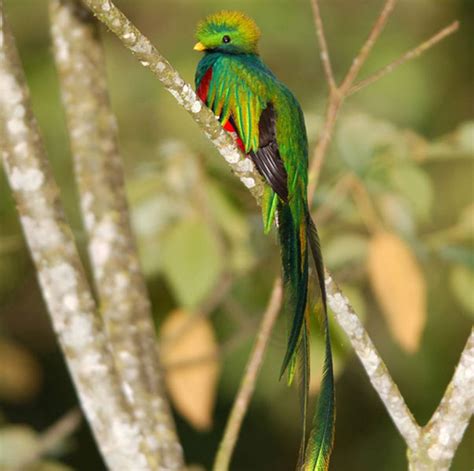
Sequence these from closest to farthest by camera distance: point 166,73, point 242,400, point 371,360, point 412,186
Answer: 1. point 166,73
2. point 371,360
3. point 242,400
4. point 412,186

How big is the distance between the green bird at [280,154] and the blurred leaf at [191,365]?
1.95 feet

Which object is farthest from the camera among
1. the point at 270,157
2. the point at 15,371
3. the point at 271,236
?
the point at 15,371

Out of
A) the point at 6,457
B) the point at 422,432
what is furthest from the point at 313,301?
the point at 6,457

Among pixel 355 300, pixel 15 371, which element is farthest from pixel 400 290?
pixel 15 371

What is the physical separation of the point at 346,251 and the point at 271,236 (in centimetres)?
24

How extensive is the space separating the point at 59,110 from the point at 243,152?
2693 millimetres

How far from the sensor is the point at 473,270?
2.00 m

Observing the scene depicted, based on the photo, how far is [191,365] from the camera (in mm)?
2172

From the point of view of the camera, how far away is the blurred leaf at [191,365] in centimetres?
214

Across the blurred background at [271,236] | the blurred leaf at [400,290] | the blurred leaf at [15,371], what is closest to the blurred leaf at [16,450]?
the blurred background at [271,236]

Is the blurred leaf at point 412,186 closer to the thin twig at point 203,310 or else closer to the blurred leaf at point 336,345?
the blurred leaf at point 336,345

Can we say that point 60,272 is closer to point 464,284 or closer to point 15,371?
point 464,284

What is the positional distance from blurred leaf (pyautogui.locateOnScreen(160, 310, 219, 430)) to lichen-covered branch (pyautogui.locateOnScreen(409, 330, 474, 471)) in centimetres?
68

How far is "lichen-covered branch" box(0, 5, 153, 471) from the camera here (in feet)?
5.44
